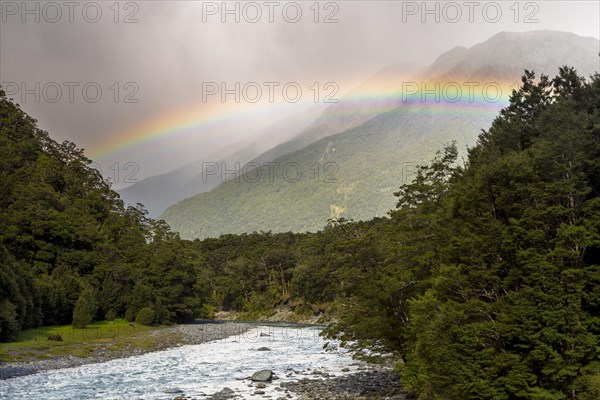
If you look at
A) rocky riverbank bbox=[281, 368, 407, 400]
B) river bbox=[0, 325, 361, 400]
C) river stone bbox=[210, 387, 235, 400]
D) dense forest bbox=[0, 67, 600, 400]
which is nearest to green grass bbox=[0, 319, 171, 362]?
dense forest bbox=[0, 67, 600, 400]

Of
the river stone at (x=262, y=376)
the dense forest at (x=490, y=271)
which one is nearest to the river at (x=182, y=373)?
the river stone at (x=262, y=376)

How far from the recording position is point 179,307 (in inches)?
3762

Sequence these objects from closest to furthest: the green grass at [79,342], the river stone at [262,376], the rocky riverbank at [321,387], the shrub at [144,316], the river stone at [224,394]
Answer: the rocky riverbank at [321,387] → the river stone at [224,394] → the river stone at [262,376] → the green grass at [79,342] → the shrub at [144,316]

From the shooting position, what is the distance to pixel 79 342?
51.2 meters

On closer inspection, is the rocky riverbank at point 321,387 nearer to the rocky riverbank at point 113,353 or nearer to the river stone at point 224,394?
the river stone at point 224,394

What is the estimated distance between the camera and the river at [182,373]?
29.4 metres

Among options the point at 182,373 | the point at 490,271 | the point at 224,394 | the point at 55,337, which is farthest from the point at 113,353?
the point at 490,271

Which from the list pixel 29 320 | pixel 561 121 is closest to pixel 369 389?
pixel 561 121

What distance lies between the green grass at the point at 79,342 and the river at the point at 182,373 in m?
4.08

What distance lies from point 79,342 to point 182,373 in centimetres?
1940

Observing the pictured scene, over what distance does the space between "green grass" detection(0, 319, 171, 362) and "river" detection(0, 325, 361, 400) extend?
408 centimetres

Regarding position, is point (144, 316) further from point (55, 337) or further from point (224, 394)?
point (224, 394)

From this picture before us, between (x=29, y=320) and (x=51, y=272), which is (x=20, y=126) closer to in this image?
(x=51, y=272)

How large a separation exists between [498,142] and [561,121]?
6.40 meters
